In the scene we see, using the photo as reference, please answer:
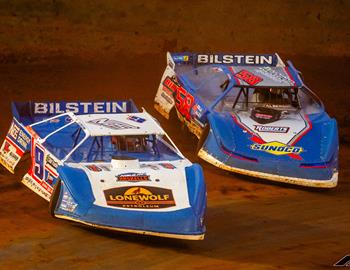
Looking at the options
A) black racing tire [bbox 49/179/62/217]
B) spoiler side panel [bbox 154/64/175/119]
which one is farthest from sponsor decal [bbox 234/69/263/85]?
black racing tire [bbox 49/179/62/217]

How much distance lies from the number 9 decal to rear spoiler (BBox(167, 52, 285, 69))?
16.8 feet

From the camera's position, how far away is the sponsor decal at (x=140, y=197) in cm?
1304

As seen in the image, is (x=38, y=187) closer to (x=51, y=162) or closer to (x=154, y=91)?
(x=51, y=162)

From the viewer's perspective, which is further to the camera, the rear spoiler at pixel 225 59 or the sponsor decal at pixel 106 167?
the rear spoiler at pixel 225 59

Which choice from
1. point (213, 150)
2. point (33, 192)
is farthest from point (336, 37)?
point (33, 192)

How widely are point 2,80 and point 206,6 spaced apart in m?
5.91

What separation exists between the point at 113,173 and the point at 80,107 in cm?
299

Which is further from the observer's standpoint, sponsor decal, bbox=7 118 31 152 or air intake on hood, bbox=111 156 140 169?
sponsor decal, bbox=7 118 31 152

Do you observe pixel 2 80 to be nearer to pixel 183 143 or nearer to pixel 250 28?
pixel 183 143

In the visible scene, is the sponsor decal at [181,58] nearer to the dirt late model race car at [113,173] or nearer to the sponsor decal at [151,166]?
the dirt late model race car at [113,173]

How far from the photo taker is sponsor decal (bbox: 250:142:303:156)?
16.1 m

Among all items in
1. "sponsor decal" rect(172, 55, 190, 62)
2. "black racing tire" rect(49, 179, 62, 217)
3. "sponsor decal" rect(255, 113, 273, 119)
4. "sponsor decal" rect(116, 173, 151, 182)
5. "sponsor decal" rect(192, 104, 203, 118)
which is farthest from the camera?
"sponsor decal" rect(172, 55, 190, 62)

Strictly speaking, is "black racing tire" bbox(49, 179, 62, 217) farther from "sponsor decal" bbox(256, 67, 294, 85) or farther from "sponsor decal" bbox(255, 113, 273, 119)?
"sponsor decal" bbox(256, 67, 294, 85)

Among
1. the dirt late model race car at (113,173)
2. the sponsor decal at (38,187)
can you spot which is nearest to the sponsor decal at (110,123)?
the dirt late model race car at (113,173)
